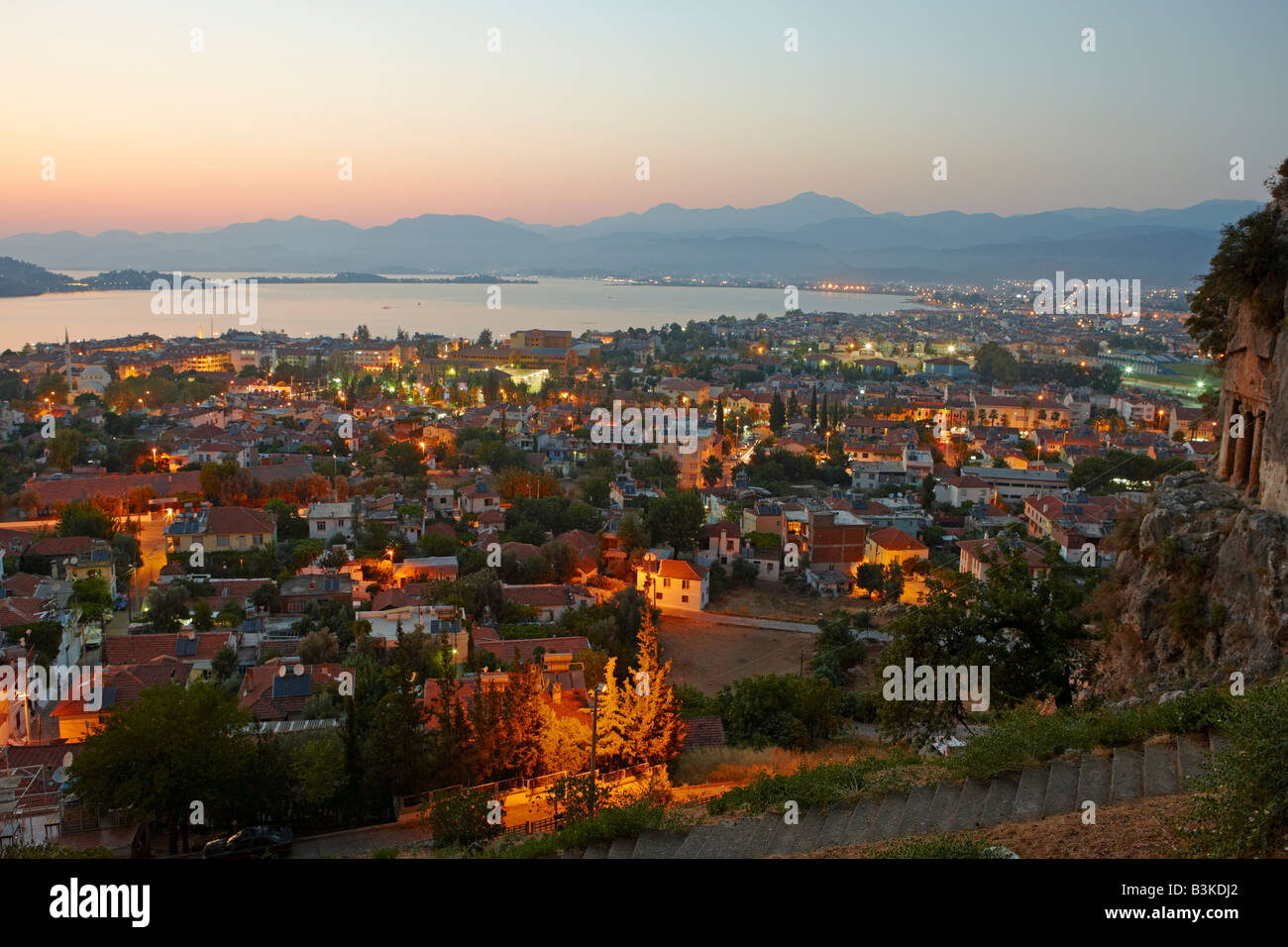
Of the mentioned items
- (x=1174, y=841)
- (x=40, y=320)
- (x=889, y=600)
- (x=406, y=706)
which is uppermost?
(x=40, y=320)

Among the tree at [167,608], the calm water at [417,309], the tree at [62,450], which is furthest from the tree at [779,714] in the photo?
the calm water at [417,309]

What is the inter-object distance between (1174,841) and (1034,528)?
15788 millimetres

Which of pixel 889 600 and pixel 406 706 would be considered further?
pixel 889 600

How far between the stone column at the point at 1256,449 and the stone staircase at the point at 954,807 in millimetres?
3686

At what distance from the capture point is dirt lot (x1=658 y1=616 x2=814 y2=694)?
10.9 meters

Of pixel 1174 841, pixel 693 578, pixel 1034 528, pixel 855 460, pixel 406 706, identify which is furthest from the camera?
pixel 855 460

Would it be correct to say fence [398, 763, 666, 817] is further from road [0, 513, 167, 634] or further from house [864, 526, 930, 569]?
house [864, 526, 930, 569]

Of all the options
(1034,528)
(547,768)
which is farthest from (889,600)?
(547,768)

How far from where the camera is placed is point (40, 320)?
63.1m

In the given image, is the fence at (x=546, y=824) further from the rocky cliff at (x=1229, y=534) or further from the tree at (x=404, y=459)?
the tree at (x=404, y=459)

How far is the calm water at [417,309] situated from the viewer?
6562 centimetres

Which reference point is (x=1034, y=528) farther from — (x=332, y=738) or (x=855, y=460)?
(x=332, y=738)

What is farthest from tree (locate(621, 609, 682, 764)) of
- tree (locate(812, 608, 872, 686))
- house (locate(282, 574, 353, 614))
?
house (locate(282, 574, 353, 614))
